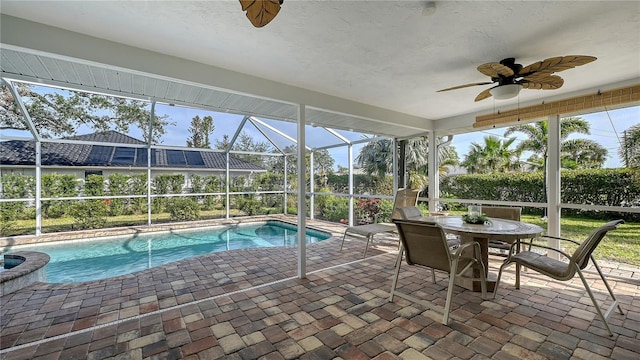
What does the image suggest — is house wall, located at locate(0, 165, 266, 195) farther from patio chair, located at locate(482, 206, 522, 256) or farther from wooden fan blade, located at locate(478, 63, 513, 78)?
wooden fan blade, located at locate(478, 63, 513, 78)

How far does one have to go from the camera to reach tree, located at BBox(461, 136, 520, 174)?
765 cm

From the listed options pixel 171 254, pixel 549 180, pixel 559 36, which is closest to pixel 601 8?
pixel 559 36

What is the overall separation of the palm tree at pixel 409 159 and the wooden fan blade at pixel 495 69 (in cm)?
521

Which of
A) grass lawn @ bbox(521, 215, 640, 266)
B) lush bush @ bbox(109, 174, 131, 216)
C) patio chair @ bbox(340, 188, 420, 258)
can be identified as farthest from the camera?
lush bush @ bbox(109, 174, 131, 216)

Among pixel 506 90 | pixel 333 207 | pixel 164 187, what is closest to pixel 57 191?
pixel 164 187

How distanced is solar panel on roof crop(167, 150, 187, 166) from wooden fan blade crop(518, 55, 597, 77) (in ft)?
28.0

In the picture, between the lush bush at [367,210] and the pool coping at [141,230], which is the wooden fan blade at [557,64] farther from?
the lush bush at [367,210]

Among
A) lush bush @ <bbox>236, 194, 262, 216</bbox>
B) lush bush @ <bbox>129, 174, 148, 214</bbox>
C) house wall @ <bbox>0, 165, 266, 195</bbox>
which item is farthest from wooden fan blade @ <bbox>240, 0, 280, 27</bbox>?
lush bush @ <bbox>236, 194, 262, 216</bbox>

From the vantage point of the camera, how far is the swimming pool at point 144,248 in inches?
192

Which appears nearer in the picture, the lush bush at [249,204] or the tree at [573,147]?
the tree at [573,147]

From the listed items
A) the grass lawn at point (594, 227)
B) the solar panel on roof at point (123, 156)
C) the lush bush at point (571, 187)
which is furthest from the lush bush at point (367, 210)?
the solar panel on roof at point (123, 156)

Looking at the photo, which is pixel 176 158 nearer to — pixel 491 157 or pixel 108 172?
pixel 108 172

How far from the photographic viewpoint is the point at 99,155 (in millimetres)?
7195

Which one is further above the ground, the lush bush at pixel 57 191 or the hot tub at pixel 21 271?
the lush bush at pixel 57 191
